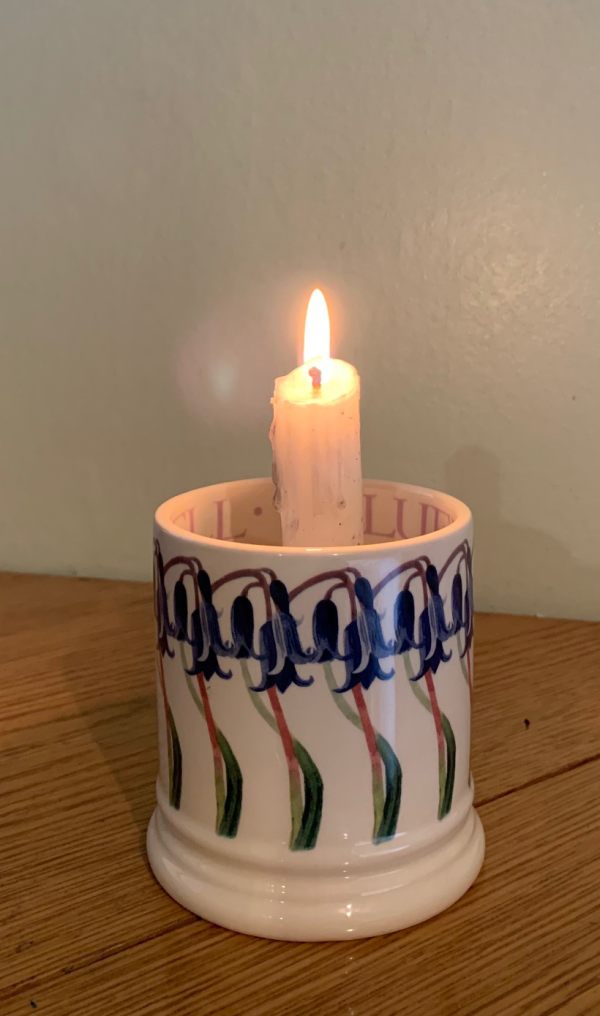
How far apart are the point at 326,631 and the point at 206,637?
0.05 m

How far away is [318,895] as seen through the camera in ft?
1.11

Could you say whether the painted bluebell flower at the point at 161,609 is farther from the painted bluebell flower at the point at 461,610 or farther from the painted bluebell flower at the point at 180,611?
the painted bluebell flower at the point at 461,610

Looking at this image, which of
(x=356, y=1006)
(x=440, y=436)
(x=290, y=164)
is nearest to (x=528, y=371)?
(x=440, y=436)

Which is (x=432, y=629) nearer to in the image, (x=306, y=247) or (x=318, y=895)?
(x=318, y=895)

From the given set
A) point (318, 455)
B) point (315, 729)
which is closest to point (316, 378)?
point (318, 455)

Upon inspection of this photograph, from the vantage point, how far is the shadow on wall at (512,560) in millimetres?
682

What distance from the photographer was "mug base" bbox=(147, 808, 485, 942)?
336 mm

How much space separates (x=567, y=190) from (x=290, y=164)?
207 mm

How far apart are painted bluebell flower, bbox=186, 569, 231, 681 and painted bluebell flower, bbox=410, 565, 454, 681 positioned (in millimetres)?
73

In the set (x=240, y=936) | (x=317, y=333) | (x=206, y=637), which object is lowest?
(x=240, y=936)

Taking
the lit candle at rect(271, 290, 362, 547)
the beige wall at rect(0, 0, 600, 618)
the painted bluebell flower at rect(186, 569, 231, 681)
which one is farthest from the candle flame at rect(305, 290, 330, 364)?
the beige wall at rect(0, 0, 600, 618)

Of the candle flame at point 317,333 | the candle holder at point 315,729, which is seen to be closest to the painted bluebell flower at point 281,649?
the candle holder at point 315,729

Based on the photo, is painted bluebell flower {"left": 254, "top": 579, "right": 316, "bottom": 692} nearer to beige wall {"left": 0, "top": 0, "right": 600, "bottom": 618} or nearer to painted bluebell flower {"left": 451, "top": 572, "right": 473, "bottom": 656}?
painted bluebell flower {"left": 451, "top": 572, "right": 473, "bottom": 656}

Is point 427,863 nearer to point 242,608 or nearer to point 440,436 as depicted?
point 242,608
